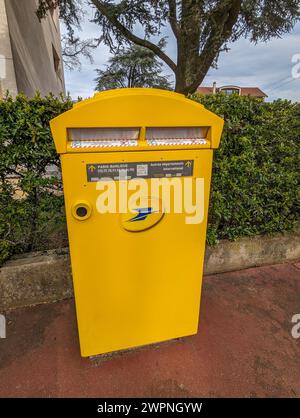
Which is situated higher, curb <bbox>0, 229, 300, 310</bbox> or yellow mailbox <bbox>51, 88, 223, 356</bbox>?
yellow mailbox <bbox>51, 88, 223, 356</bbox>

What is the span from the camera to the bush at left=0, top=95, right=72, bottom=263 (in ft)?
6.20

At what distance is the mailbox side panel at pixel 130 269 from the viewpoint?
1.29 m

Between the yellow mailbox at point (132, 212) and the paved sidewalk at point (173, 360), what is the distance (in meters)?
0.18

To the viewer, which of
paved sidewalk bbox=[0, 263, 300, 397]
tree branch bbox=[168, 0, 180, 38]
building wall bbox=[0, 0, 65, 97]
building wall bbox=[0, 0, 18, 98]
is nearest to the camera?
paved sidewalk bbox=[0, 263, 300, 397]

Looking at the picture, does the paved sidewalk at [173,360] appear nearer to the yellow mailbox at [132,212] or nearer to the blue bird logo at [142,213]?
the yellow mailbox at [132,212]

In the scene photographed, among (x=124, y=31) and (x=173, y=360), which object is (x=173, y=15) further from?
(x=173, y=360)

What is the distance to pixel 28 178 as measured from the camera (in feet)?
6.65

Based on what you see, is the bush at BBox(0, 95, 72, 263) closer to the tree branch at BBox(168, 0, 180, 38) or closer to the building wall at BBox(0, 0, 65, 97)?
the building wall at BBox(0, 0, 65, 97)

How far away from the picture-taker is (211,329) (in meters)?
2.01

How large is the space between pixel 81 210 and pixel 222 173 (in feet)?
5.19

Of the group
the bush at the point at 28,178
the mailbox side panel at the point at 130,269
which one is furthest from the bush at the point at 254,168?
the bush at the point at 28,178

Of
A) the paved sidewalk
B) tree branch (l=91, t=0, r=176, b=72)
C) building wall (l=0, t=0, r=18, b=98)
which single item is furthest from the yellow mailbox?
tree branch (l=91, t=0, r=176, b=72)
